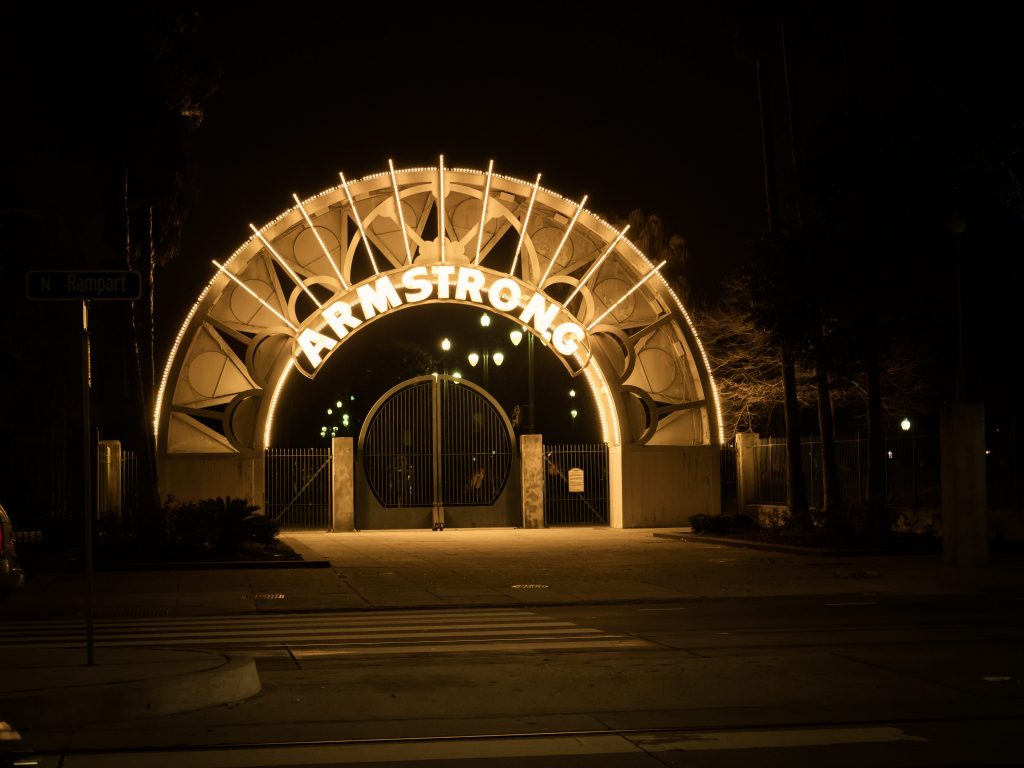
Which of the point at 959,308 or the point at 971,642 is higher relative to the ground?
the point at 959,308

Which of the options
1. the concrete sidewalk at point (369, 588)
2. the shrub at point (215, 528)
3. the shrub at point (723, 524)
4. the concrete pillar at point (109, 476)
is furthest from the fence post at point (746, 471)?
the concrete pillar at point (109, 476)

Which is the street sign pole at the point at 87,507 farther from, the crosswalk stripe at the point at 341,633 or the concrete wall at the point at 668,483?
the concrete wall at the point at 668,483

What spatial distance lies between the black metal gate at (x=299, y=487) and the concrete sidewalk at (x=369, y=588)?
7251 mm

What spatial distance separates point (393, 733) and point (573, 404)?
55820 millimetres

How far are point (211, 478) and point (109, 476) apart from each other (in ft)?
9.13

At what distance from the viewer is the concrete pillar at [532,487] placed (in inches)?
1497

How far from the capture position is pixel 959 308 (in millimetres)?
22016

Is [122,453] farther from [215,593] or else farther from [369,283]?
[215,593]

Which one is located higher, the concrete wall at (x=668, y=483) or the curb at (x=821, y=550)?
the concrete wall at (x=668, y=483)

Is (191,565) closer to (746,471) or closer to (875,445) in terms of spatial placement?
(875,445)

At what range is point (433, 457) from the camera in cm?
3791

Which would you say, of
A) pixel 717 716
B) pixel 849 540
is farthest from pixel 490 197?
pixel 717 716

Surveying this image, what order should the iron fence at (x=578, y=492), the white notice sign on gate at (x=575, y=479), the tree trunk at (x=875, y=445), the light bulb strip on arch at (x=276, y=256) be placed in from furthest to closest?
the iron fence at (x=578, y=492) < the white notice sign on gate at (x=575, y=479) < the light bulb strip on arch at (x=276, y=256) < the tree trunk at (x=875, y=445)

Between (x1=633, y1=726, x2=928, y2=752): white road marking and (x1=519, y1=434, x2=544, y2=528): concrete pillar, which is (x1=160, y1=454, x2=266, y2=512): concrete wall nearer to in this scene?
(x1=519, y1=434, x2=544, y2=528): concrete pillar
